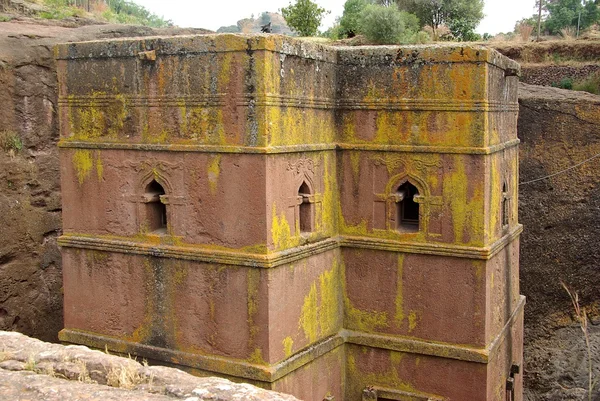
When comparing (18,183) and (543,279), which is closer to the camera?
(18,183)

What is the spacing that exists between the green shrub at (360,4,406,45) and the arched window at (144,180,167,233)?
11490 mm

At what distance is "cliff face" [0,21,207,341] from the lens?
28.9ft

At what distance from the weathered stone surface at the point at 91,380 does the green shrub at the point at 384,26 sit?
14655mm

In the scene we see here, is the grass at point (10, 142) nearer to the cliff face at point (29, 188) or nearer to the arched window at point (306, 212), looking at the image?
the cliff face at point (29, 188)

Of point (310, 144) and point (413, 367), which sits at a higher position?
point (310, 144)

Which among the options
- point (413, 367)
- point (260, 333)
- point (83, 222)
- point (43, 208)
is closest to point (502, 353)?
point (413, 367)

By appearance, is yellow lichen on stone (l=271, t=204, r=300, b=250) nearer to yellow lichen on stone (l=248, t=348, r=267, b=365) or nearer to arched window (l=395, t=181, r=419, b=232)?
yellow lichen on stone (l=248, t=348, r=267, b=365)

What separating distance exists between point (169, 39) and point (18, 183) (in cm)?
314

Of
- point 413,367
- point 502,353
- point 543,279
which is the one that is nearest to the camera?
point 413,367

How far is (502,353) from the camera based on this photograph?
8484 mm

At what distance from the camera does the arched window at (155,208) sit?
740 centimetres

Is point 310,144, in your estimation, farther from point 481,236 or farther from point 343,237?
point 481,236

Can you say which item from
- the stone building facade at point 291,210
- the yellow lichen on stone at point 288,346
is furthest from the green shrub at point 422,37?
the yellow lichen on stone at point 288,346

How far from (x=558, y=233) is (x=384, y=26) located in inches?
312
